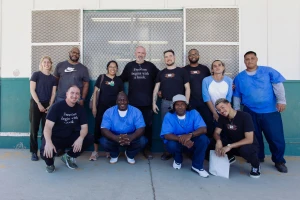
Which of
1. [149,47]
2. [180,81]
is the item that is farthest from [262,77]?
[149,47]

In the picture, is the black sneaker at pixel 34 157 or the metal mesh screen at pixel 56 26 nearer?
the black sneaker at pixel 34 157

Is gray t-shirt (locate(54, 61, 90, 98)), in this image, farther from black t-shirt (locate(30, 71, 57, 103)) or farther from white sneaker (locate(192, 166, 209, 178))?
white sneaker (locate(192, 166, 209, 178))

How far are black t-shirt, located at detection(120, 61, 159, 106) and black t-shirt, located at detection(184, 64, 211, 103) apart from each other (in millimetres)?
716

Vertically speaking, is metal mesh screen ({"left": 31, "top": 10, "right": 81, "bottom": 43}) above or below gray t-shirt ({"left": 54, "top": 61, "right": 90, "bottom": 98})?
above

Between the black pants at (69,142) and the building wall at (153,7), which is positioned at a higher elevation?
the building wall at (153,7)

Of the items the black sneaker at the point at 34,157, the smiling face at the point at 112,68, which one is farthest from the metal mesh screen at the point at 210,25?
the black sneaker at the point at 34,157

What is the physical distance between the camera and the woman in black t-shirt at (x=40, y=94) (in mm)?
4316

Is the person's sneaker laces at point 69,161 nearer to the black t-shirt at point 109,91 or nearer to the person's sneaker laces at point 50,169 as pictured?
the person's sneaker laces at point 50,169

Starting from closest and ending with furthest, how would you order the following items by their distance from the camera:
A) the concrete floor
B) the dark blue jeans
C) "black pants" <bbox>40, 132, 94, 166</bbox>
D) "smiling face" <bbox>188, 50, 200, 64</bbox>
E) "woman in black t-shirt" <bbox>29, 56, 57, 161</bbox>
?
1. the concrete floor
2. "black pants" <bbox>40, 132, 94, 166</bbox>
3. the dark blue jeans
4. "woman in black t-shirt" <bbox>29, 56, 57, 161</bbox>
5. "smiling face" <bbox>188, 50, 200, 64</bbox>

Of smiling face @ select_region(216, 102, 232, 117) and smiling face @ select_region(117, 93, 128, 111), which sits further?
smiling face @ select_region(117, 93, 128, 111)

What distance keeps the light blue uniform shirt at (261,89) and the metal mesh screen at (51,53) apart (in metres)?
3.54

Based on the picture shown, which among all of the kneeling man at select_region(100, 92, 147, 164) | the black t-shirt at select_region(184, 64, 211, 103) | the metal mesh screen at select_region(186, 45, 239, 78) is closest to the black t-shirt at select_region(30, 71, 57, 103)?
the kneeling man at select_region(100, 92, 147, 164)

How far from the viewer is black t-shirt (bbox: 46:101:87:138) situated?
3.78 m

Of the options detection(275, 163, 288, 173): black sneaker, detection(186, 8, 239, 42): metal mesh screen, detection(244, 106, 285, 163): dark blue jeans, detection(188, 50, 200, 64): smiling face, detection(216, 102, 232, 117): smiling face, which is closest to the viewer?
detection(216, 102, 232, 117): smiling face
